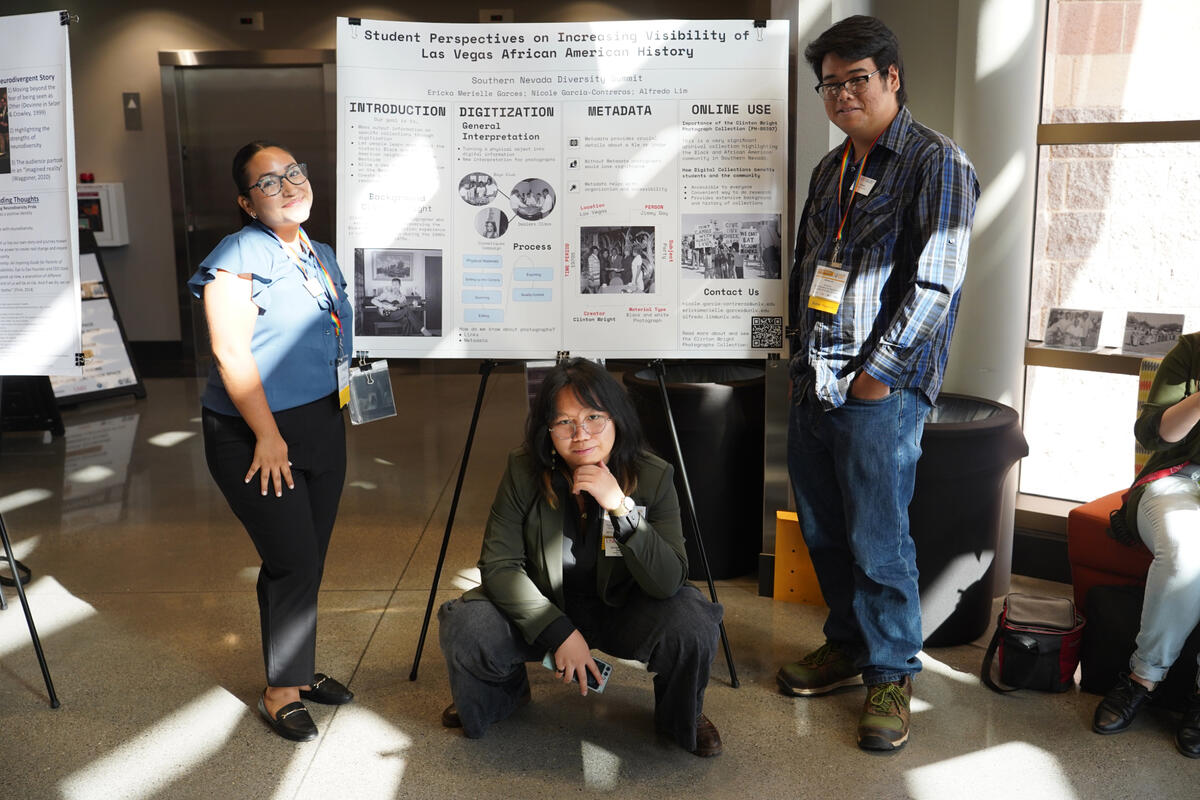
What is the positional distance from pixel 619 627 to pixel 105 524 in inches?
108

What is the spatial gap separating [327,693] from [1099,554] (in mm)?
2090

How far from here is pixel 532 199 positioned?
8.82 ft

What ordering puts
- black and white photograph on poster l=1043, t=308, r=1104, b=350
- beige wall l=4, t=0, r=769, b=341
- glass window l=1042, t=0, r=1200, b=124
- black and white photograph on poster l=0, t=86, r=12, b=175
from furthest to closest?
beige wall l=4, t=0, r=769, b=341 → black and white photograph on poster l=1043, t=308, r=1104, b=350 → glass window l=1042, t=0, r=1200, b=124 → black and white photograph on poster l=0, t=86, r=12, b=175

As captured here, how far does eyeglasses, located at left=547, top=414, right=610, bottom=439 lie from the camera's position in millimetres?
2234

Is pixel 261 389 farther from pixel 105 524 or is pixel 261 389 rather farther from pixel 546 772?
pixel 105 524

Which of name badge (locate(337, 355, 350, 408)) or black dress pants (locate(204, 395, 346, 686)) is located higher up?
name badge (locate(337, 355, 350, 408))

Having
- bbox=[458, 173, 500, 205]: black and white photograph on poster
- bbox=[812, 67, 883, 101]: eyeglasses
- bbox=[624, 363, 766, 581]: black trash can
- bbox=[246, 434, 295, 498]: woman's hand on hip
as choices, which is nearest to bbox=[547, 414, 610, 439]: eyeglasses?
bbox=[246, 434, 295, 498]: woman's hand on hip

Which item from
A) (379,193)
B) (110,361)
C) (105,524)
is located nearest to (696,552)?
(379,193)

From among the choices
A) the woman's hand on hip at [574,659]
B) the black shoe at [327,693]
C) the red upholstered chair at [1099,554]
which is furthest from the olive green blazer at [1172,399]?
the black shoe at [327,693]

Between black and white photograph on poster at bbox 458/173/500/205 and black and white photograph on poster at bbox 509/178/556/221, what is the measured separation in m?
0.06

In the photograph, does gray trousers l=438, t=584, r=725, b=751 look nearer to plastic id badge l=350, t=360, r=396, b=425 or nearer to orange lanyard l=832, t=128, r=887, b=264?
plastic id badge l=350, t=360, r=396, b=425

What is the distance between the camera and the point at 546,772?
2297 mm

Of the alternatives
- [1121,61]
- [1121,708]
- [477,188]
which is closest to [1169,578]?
[1121,708]

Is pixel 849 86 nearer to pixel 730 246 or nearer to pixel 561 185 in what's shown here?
pixel 730 246
